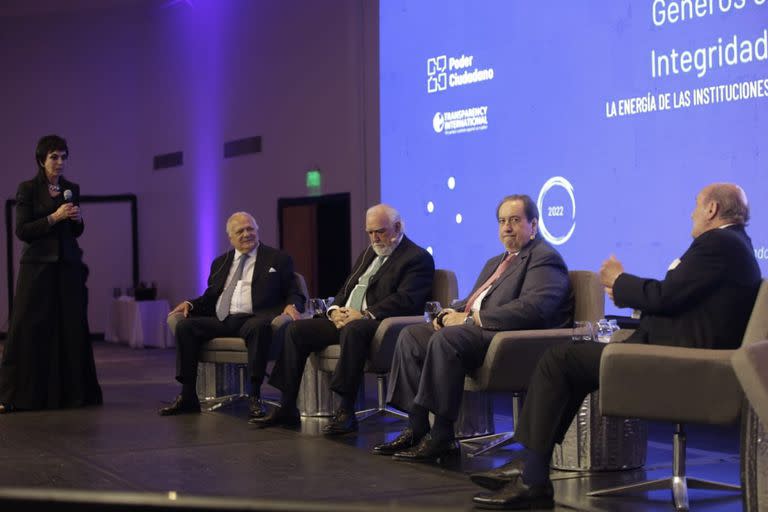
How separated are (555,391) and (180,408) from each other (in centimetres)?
329

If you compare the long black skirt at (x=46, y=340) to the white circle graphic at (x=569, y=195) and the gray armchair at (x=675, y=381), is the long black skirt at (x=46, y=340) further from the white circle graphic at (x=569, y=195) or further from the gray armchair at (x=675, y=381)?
the gray armchair at (x=675, y=381)

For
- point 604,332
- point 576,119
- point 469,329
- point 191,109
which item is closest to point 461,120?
point 576,119

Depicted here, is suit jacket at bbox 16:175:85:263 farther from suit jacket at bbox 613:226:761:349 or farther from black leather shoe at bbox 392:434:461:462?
suit jacket at bbox 613:226:761:349

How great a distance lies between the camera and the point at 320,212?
951cm

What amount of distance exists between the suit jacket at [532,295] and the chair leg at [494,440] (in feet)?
1.28

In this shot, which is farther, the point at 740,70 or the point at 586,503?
the point at 740,70

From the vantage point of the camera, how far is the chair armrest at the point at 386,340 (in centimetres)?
519

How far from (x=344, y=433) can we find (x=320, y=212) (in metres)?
4.32

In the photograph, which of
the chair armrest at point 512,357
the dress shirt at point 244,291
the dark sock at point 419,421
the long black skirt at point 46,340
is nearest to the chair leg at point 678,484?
the chair armrest at point 512,357

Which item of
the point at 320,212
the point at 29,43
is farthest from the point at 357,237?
the point at 29,43

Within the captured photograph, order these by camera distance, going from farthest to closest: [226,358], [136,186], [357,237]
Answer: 1. [136,186]
2. [357,237]
3. [226,358]

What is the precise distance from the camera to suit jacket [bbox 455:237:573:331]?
Result: 4484 mm

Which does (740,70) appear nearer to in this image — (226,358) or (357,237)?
(226,358)

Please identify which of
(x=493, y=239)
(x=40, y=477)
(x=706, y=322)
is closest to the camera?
(x=706, y=322)
